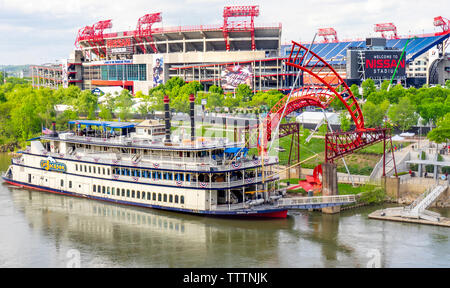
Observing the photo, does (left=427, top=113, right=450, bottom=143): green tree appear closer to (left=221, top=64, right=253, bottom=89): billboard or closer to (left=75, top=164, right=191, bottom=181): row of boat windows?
(left=75, top=164, right=191, bottom=181): row of boat windows

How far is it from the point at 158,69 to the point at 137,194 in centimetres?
8674

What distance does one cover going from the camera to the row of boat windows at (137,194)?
46241 millimetres

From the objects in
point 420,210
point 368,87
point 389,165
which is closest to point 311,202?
point 420,210

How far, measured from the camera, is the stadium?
118312mm

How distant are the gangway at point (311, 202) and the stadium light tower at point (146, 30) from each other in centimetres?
9523

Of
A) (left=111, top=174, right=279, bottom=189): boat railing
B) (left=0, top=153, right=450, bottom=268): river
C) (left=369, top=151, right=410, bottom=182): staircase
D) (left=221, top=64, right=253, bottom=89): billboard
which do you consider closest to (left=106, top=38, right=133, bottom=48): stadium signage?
(left=221, top=64, right=253, bottom=89): billboard

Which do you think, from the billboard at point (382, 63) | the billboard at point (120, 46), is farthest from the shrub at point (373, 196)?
the billboard at point (120, 46)

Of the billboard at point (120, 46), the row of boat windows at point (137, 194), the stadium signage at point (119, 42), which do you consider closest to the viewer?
the row of boat windows at point (137, 194)

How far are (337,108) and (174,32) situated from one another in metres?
51.7

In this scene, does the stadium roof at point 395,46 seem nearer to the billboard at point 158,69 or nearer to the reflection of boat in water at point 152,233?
the billboard at point 158,69

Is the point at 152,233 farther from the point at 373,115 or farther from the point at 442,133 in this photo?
the point at 373,115

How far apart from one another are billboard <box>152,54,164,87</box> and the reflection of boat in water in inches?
3258

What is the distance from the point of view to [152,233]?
42.0 metres
